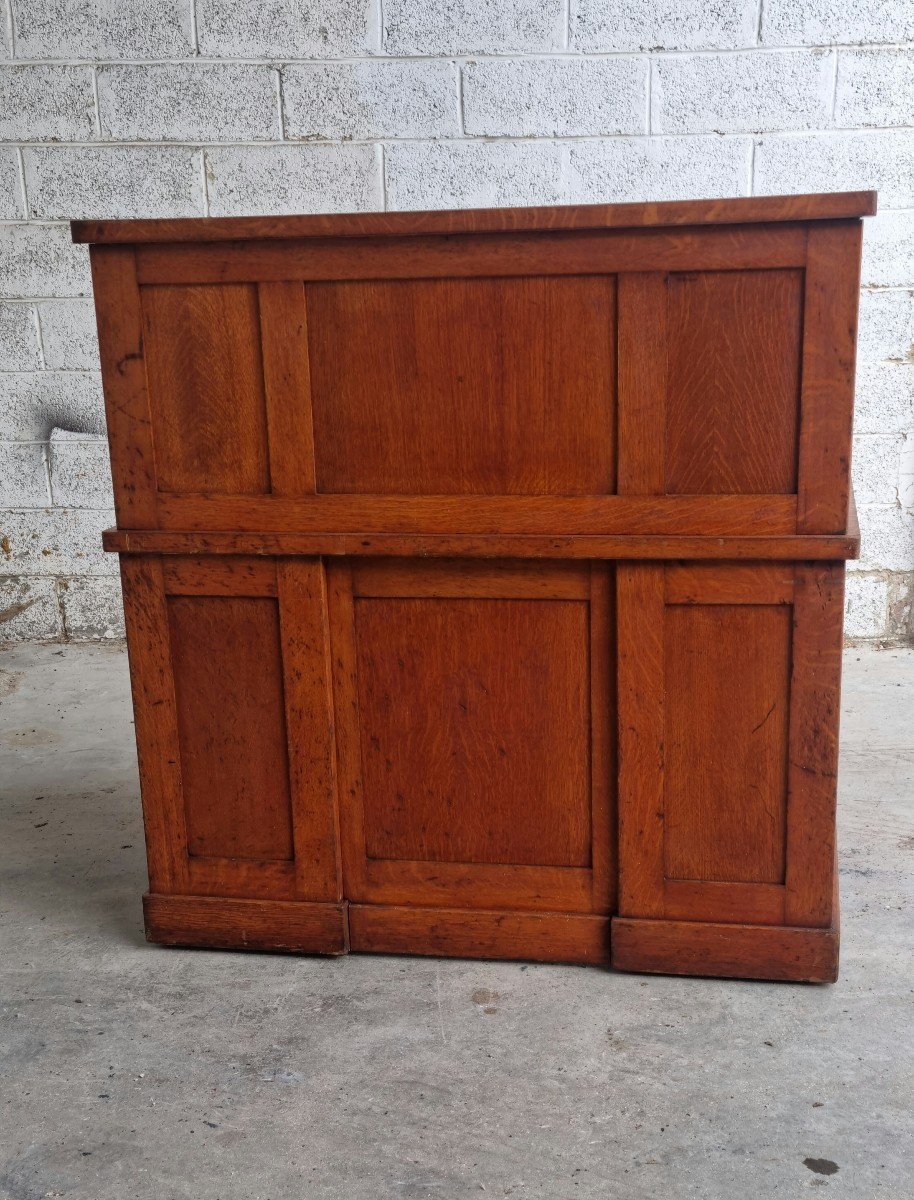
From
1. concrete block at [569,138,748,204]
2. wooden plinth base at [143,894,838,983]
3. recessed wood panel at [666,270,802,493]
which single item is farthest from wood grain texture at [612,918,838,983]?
concrete block at [569,138,748,204]

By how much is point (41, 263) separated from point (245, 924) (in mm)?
2782

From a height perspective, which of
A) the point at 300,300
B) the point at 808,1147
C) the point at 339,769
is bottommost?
the point at 808,1147

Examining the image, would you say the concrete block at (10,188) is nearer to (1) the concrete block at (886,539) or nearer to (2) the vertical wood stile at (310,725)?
(2) the vertical wood stile at (310,725)

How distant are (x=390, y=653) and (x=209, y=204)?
2489mm

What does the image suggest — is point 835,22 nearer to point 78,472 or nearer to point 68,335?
point 68,335

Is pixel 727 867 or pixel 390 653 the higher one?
pixel 390 653

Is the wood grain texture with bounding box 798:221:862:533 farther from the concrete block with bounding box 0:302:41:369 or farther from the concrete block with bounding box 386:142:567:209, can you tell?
the concrete block with bounding box 0:302:41:369

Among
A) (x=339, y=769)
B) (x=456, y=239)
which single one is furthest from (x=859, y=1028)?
(x=456, y=239)

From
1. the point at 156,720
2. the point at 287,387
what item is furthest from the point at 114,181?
the point at 156,720

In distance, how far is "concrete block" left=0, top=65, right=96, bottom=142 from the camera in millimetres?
4008

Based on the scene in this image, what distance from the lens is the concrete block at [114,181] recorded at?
4055 millimetres

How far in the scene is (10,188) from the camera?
411cm

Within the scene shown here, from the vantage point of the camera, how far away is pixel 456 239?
6.46 ft

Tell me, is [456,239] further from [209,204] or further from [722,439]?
[209,204]
